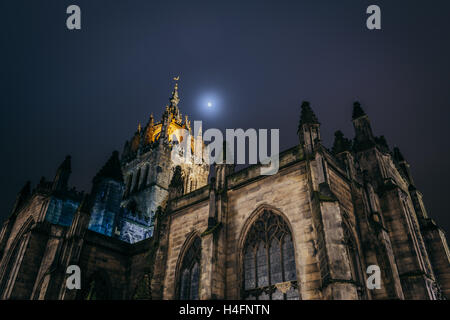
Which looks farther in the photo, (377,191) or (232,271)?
(377,191)

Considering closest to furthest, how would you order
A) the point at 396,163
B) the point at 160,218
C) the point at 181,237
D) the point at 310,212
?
the point at 310,212
the point at 181,237
the point at 160,218
the point at 396,163

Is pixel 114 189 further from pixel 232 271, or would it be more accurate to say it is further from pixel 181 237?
pixel 232 271

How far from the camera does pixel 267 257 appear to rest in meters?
13.0

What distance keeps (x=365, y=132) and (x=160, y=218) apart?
44.9 ft

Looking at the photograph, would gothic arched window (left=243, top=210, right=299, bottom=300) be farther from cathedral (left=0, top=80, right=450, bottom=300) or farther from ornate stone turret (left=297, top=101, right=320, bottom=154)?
ornate stone turret (left=297, top=101, right=320, bottom=154)

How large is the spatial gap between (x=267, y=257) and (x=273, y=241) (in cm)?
70

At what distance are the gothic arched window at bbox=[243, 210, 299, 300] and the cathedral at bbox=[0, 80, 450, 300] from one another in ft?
0.14

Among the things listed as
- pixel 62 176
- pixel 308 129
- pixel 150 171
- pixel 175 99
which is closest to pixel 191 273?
pixel 308 129

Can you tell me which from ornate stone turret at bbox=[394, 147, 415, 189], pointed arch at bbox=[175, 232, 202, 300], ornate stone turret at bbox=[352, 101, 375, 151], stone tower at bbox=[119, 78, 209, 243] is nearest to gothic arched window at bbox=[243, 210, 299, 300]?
pointed arch at bbox=[175, 232, 202, 300]

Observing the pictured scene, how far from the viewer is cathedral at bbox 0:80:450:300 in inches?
472

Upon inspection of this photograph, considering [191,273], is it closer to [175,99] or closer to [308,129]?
[308,129]

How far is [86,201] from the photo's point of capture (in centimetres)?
1870
